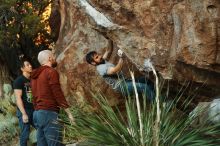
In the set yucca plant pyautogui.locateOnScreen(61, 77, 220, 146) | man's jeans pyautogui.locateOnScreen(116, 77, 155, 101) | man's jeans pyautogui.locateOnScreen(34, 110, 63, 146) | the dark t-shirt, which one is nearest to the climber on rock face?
man's jeans pyautogui.locateOnScreen(116, 77, 155, 101)

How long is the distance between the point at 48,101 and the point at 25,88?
2189 millimetres

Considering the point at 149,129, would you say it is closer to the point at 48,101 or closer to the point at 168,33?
the point at 48,101

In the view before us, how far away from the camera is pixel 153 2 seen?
8.72 metres

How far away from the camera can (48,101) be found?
26.5 ft

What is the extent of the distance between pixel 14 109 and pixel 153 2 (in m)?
6.54

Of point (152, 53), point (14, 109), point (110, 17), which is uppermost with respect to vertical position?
point (110, 17)

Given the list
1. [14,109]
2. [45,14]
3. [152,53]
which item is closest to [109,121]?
[152,53]

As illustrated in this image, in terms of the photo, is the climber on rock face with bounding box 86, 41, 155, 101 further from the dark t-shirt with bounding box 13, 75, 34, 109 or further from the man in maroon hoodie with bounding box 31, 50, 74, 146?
the dark t-shirt with bounding box 13, 75, 34, 109

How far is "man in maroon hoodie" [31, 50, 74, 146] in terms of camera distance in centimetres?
802

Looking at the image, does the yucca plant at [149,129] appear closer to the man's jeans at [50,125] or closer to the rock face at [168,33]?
the man's jeans at [50,125]

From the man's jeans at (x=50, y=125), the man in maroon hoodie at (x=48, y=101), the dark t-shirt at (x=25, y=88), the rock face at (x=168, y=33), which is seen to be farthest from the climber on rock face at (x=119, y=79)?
the dark t-shirt at (x=25, y=88)

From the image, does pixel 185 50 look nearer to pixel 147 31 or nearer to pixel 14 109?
pixel 147 31

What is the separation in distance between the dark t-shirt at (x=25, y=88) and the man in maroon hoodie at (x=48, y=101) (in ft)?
6.39

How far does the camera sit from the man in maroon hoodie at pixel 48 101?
802cm
